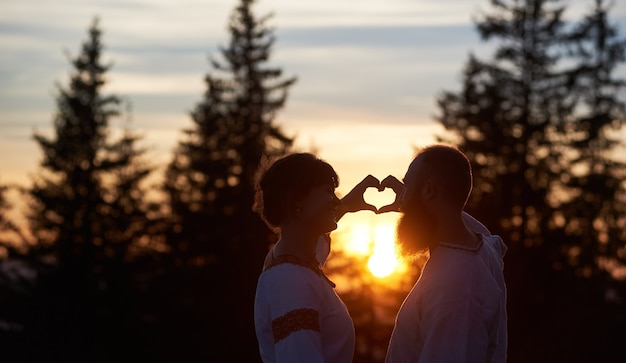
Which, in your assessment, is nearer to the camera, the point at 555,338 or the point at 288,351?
the point at 288,351

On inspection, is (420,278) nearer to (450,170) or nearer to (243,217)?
(450,170)

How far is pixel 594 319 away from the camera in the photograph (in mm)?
46125

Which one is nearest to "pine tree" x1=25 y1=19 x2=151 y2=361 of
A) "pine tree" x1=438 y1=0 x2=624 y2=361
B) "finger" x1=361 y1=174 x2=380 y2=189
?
"pine tree" x1=438 y1=0 x2=624 y2=361

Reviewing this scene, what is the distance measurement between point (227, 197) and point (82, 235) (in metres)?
7.65

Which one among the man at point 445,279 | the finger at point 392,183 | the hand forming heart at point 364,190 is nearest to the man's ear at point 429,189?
the man at point 445,279

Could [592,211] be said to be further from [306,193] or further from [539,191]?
[306,193]

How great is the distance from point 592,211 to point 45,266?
2578 cm

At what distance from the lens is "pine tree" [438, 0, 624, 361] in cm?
4712

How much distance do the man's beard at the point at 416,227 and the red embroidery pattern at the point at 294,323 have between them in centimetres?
66

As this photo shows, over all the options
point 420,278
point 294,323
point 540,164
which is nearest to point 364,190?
point 420,278

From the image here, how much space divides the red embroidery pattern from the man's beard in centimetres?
66

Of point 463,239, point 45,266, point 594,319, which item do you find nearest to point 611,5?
point 594,319

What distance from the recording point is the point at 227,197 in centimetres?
5088

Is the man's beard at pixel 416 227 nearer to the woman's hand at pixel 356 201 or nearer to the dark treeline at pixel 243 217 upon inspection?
the woman's hand at pixel 356 201
